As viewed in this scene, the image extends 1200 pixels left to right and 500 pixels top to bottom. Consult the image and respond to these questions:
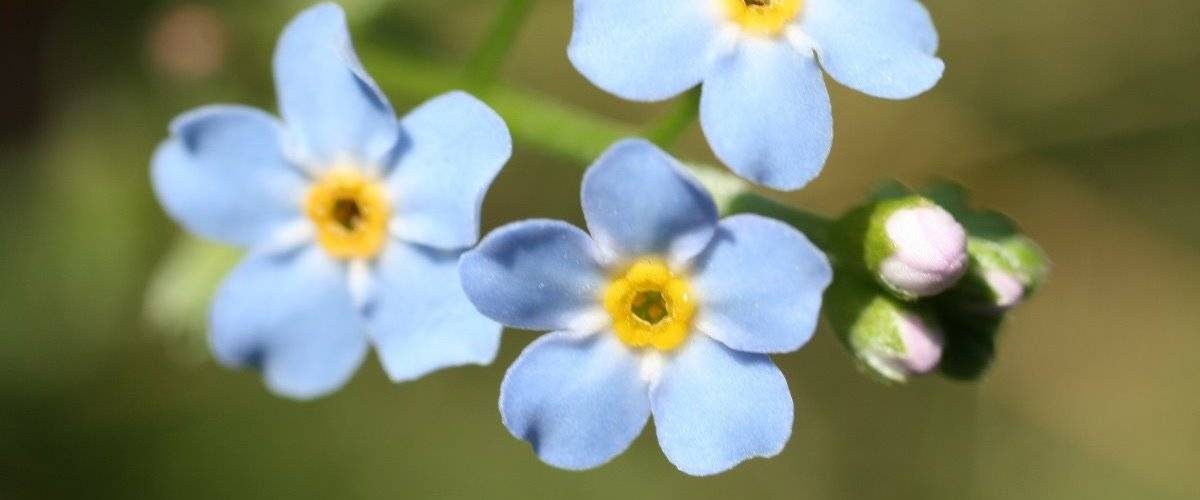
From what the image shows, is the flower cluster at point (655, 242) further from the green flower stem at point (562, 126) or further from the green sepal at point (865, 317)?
the green flower stem at point (562, 126)

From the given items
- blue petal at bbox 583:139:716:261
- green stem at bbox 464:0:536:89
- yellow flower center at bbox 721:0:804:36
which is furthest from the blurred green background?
blue petal at bbox 583:139:716:261

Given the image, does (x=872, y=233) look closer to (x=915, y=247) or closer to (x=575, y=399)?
(x=915, y=247)

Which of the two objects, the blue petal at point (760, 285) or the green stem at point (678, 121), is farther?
the green stem at point (678, 121)

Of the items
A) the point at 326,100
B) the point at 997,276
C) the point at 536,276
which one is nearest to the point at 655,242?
the point at 536,276

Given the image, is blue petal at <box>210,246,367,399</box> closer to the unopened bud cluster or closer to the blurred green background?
the unopened bud cluster

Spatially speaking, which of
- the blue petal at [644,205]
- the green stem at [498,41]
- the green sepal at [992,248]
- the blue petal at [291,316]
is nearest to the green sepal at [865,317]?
the green sepal at [992,248]
